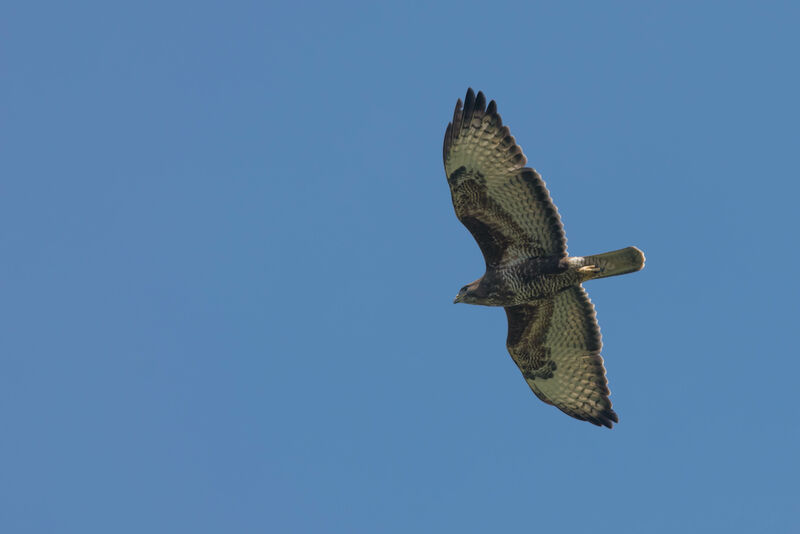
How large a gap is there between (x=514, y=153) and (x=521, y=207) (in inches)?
26.7

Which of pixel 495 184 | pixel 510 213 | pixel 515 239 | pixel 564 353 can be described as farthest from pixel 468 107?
pixel 564 353

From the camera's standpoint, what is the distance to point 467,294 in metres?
13.1

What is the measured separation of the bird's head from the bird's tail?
1463 mm

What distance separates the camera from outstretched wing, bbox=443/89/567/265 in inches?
483

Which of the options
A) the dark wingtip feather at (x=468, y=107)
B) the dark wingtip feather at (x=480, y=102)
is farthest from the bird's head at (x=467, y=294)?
the dark wingtip feather at (x=480, y=102)

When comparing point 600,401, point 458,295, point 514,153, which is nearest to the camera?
point 514,153

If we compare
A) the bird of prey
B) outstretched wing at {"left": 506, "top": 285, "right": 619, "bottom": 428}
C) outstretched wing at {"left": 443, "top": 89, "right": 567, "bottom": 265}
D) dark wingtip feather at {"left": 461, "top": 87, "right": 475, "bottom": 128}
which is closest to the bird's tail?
the bird of prey

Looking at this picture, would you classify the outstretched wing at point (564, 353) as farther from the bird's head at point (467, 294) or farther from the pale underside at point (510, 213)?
the bird's head at point (467, 294)

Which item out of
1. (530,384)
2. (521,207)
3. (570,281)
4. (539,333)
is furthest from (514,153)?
(530,384)

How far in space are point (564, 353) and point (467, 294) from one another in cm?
185

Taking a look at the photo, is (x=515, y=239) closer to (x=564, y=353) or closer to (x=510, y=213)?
(x=510, y=213)

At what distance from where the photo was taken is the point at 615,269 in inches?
490

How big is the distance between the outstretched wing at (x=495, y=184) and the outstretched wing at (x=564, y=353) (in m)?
1.19

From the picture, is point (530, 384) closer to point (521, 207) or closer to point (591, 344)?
point (591, 344)
